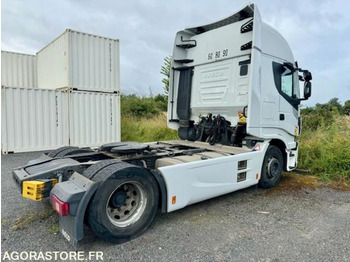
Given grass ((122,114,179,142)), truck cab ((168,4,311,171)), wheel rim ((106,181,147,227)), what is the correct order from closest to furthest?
wheel rim ((106,181,147,227)) → truck cab ((168,4,311,171)) → grass ((122,114,179,142))

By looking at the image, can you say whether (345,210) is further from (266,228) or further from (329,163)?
(329,163)

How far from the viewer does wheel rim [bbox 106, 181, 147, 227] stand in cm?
290

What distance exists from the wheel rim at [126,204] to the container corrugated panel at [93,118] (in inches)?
276

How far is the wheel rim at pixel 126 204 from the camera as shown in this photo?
290cm

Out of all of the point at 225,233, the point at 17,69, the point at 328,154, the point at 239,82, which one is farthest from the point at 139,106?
the point at 225,233

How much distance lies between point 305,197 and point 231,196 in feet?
4.45

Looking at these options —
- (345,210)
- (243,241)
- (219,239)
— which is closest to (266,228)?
(243,241)

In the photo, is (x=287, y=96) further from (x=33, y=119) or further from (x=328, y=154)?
(x=33, y=119)

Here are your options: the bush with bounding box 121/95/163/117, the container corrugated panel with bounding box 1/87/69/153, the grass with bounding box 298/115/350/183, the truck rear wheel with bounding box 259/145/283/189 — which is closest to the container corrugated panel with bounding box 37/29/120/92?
the container corrugated panel with bounding box 1/87/69/153

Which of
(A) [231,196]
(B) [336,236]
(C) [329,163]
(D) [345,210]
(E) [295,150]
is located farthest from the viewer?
(C) [329,163]

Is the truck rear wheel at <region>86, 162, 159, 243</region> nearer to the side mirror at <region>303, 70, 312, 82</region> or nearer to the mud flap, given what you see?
the mud flap

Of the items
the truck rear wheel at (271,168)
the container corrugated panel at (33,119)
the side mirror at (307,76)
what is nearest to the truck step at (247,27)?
the side mirror at (307,76)

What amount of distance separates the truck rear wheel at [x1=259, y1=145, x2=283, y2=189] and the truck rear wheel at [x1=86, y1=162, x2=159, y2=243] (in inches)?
103

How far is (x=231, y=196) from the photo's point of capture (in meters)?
4.56
